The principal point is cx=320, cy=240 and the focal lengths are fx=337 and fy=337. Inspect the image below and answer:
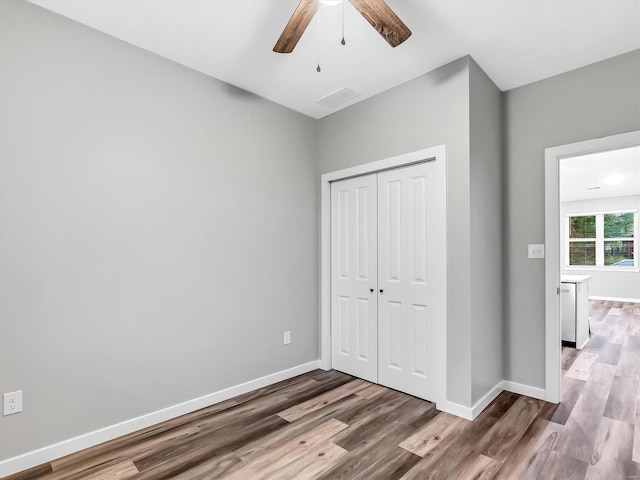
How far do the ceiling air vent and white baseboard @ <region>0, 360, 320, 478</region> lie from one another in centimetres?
268

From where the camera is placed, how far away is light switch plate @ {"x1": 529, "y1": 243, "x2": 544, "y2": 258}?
2836 mm

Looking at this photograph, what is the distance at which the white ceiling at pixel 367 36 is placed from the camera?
81.0 inches

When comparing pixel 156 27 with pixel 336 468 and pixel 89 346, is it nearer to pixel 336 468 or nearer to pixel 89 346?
pixel 89 346

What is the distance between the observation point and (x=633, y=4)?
2021 millimetres

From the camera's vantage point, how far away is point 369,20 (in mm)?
1809

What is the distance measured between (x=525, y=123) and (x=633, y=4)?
1025 mm

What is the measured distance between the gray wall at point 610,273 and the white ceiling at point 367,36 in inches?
264

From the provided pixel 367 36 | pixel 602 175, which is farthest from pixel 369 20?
pixel 602 175

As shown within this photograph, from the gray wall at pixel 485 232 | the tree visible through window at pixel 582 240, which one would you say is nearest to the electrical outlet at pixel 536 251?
the gray wall at pixel 485 232

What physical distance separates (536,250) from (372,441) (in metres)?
2.05

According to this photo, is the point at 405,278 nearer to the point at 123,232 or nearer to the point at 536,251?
the point at 536,251

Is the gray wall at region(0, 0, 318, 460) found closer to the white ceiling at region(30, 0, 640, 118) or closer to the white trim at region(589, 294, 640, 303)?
the white ceiling at region(30, 0, 640, 118)

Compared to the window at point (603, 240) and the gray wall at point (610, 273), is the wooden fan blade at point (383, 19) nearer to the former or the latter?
the gray wall at point (610, 273)

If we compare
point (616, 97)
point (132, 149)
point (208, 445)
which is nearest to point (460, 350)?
point (208, 445)
